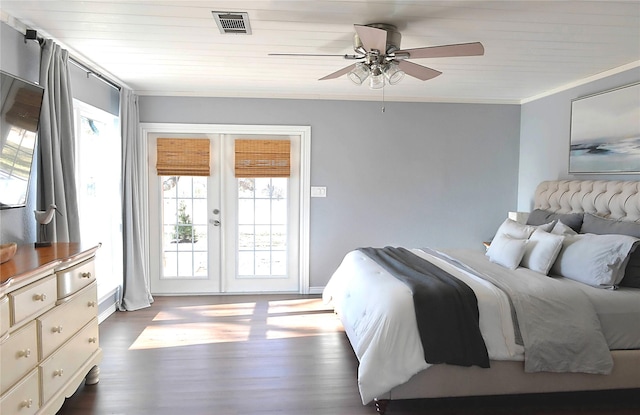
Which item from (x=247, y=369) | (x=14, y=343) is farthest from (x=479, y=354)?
(x=14, y=343)

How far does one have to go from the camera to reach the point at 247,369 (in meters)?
3.13

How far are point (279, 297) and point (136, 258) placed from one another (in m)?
1.69

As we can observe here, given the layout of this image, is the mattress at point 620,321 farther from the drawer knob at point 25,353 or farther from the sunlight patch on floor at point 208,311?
the drawer knob at point 25,353

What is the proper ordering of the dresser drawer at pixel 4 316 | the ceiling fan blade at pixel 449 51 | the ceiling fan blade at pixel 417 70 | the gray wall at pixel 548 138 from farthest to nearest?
the gray wall at pixel 548 138 → the ceiling fan blade at pixel 417 70 → the ceiling fan blade at pixel 449 51 → the dresser drawer at pixel 4 316

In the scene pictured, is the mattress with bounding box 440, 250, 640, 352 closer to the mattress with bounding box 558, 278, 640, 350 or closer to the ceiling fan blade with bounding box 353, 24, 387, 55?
the mattress with bounding box 558, 278, 640, 350

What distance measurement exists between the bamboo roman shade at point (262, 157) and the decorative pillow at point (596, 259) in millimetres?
3110

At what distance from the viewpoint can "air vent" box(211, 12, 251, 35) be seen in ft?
8.56

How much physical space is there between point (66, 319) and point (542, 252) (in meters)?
3.32

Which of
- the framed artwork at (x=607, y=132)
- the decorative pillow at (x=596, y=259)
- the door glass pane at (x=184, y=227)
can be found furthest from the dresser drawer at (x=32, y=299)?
the framed artwork at (x=607, y=132)

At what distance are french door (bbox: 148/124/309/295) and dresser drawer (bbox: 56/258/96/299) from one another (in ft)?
7.59

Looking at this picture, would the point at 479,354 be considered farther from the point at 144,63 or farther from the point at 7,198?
the point at 144,63

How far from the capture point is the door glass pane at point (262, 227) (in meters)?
5.15

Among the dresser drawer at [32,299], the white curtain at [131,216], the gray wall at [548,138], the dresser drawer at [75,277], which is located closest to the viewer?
the dresser drawer at [32,299]

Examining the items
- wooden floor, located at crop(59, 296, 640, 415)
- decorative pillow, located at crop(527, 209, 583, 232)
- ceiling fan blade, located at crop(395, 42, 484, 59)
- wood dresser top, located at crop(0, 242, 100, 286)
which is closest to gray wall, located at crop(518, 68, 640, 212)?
decorative pillow, located at crop(527, 209, 583, 232)
